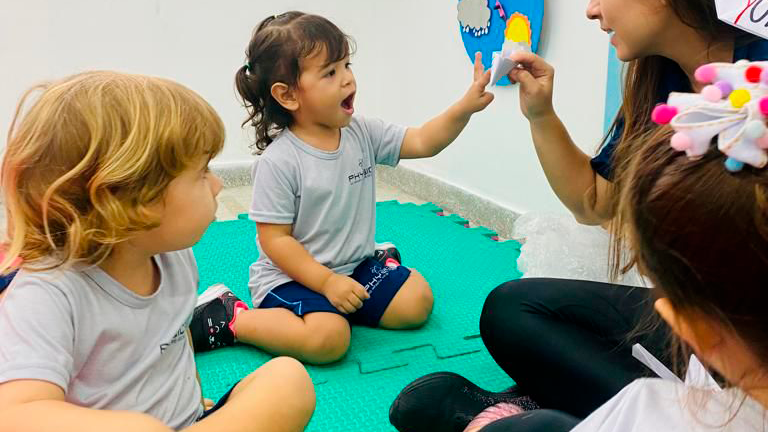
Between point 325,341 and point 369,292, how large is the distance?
0.52 feet

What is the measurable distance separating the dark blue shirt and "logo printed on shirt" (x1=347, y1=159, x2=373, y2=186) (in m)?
0.44

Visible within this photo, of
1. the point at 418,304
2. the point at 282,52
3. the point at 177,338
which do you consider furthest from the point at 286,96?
the point at 177,338

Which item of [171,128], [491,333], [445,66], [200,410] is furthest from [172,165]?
[445,66]

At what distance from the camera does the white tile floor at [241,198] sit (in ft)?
6.96

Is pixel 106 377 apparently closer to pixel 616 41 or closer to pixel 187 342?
pixel 187 342

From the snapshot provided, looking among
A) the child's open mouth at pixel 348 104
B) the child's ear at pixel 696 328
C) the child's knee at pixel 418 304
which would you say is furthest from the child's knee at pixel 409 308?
the child's ear at pixel 696 328

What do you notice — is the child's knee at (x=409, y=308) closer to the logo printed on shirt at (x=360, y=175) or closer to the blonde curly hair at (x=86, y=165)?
the logo printed on shirt at (x=360, y=175)

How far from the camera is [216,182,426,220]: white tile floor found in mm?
2121

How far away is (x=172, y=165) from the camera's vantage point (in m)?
0.69

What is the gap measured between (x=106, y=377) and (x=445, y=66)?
1526 millimetres

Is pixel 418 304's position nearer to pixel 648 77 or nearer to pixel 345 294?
pixel 345 294

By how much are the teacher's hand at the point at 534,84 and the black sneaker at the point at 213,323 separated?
614 mm

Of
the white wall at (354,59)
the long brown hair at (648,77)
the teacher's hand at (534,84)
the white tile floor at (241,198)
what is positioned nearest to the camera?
the long brown hair at (648,77)

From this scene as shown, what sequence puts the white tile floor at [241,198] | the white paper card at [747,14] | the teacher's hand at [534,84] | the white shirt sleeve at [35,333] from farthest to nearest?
1. the white tile floor at [241,198]
2. the teacher's hand at [534,84]
3. the white paper card at [747,14]
4. the white shirt sleeve at [35,333]
